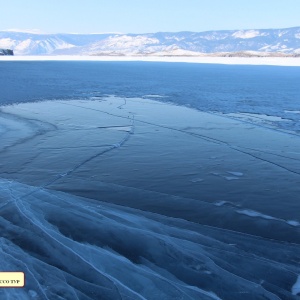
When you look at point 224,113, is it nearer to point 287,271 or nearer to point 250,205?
point 250,205

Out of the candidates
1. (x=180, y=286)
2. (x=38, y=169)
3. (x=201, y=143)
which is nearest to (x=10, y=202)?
(x=38, y=169)

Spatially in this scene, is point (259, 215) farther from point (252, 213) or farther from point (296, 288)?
point (296, 288)

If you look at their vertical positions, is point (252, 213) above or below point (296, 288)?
above

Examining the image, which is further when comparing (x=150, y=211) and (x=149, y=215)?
(x=150, y=211)

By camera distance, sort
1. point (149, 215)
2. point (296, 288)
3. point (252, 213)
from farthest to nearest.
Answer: point (252, 213) < point (149, 215) < point (296, 288)

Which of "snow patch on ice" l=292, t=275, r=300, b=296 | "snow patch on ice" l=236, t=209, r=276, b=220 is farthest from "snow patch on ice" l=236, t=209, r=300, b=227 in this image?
"snow patch on ice" l=292, t=275, r=300, b=296

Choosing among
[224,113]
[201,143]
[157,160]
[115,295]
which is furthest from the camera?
[224,113]

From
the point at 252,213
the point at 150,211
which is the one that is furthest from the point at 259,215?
the point at 150,211
